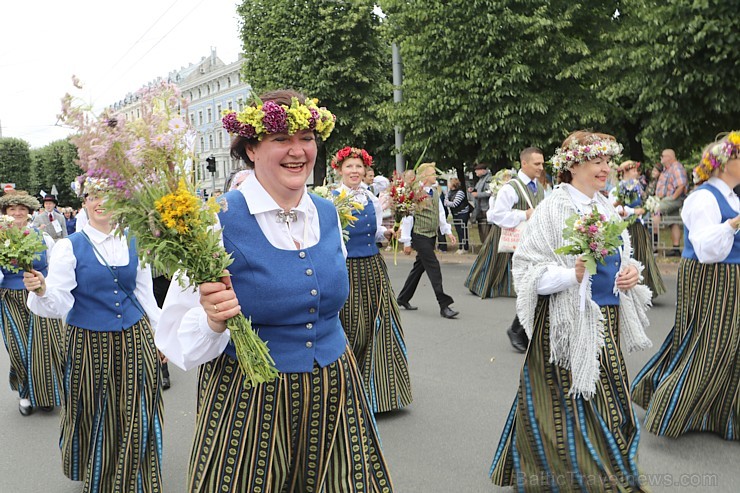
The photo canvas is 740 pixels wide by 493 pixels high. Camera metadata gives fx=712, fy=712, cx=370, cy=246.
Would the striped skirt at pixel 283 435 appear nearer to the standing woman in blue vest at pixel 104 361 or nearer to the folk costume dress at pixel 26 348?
the standing woman in blue vest at pixel 104 361

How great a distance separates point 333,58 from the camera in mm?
23266

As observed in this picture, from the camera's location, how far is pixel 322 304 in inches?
101

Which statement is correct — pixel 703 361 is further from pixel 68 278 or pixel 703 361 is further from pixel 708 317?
pixel 68 278

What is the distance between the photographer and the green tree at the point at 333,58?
22719 millimetres

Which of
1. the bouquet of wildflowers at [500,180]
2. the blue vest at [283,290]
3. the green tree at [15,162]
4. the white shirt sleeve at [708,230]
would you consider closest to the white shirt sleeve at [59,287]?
the blue vest at [283,290]

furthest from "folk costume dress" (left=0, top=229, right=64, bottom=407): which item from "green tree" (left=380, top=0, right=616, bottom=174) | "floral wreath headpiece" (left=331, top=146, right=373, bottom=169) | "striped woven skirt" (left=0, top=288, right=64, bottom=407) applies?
"green tree" (left=380, top=0, right=616, bottom=174)

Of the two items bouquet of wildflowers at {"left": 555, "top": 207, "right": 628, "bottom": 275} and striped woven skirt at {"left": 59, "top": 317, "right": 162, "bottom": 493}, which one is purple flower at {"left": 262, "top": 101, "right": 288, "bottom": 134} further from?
striped woven skirt at {"left": 59, "top": 317, "right": 162, "bottom": 493}

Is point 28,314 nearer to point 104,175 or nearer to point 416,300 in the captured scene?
point 104,175

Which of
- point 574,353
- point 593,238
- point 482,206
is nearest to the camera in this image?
point 593,238

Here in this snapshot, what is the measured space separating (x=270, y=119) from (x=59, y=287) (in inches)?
87.8

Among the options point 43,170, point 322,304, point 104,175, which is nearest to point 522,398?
point 322,304

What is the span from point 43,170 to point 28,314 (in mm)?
66001

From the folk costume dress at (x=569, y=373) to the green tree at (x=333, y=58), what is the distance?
1851 cm

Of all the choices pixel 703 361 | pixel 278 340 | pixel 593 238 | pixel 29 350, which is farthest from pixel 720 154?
pixel 29 350
